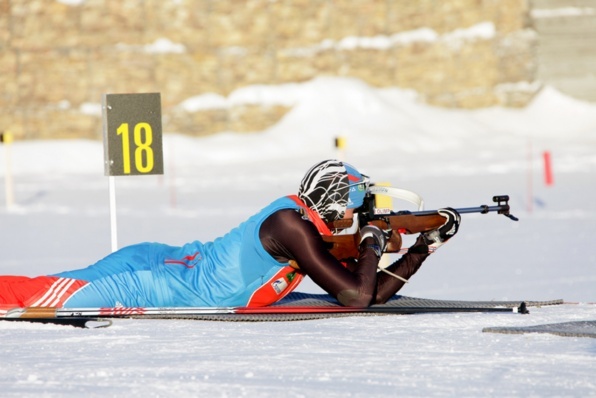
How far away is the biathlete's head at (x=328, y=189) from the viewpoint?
609 cm

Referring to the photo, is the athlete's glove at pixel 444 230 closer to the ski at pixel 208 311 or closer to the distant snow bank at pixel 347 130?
the ski at pixel 208 311

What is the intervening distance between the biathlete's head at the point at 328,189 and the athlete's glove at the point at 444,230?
548 mm

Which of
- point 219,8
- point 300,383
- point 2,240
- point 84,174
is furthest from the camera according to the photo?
point 219,8

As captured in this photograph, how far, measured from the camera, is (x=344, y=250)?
6.33 metres

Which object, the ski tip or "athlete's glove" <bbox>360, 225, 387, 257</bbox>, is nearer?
"athlete's glove" <bbox>360, 225, 387, 257</bbox>

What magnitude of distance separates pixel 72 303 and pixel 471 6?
74.8ft

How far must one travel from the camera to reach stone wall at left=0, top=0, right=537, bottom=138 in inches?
1001

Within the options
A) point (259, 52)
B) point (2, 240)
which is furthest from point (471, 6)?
point (2, 240)

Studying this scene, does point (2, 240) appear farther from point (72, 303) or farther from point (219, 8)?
point (219, 8)

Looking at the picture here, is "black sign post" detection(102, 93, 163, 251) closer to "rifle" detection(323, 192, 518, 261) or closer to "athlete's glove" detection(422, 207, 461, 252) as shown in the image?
"rifle" detection(323, 192, 518, 261)

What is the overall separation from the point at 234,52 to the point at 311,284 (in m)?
15.9

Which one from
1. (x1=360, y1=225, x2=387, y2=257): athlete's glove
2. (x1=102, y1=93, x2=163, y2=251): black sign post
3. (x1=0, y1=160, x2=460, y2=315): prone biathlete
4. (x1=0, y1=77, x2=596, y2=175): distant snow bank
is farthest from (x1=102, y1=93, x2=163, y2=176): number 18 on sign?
(x1=0, y1=77, x2=596, y2=175): distant snow bank

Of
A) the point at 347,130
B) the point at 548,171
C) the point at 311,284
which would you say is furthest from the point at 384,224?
the point at 347,130

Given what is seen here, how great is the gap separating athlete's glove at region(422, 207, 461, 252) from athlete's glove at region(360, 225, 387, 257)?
12.6 inches
